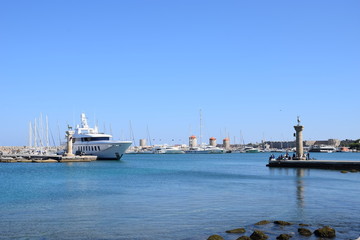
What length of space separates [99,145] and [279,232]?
79829mm

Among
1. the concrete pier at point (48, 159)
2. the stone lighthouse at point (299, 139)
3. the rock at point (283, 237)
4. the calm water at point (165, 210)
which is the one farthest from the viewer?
the concrete pier at point (48, 159)

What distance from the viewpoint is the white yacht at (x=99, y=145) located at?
94.8 meters

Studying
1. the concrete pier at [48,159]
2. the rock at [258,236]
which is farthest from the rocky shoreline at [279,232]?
the concrete pier at [48,159]

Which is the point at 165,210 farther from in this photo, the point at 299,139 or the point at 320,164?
the point at 299,139

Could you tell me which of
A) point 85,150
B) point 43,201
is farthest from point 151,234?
point 85,150

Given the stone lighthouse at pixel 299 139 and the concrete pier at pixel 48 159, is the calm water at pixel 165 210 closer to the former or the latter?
the stone lighthouse at pixel 299 139

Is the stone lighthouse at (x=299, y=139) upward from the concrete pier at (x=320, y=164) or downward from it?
upward

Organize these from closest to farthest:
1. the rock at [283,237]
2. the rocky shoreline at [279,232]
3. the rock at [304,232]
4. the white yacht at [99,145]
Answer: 1. the rock at [283,237]
2. the rocky shoreline at [279,232]
3. the rock at [304,232]
4. the white yacht at [99,145]

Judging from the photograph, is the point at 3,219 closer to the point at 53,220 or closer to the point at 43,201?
the point at 53,220

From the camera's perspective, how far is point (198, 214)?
2323 cm

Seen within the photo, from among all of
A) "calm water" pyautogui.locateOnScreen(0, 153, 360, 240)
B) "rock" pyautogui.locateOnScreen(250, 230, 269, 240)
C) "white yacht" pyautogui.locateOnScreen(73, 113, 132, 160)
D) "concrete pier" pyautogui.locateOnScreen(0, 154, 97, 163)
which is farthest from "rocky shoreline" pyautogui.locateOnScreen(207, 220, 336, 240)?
"white yacht" pyautogui.locateOnScreen(73, 113, 132, 160)

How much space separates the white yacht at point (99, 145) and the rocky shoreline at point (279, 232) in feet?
250

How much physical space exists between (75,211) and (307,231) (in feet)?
43.3

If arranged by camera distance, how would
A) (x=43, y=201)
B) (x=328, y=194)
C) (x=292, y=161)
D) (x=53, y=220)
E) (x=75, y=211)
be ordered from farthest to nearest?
(x=292, y=161) → (x=328, y=194) → (x=43, y=201) → (x=75, y=211) → (x=53, y=220)
